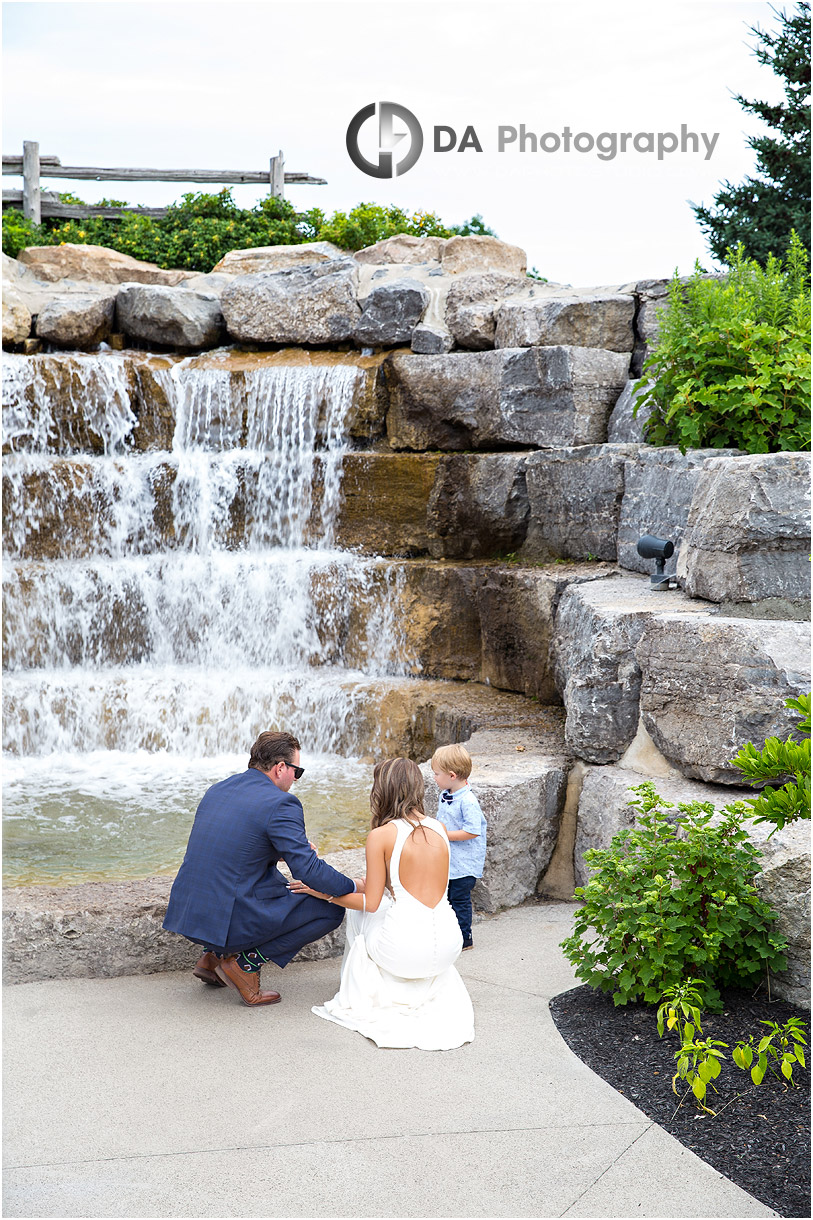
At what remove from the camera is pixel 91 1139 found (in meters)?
3.07

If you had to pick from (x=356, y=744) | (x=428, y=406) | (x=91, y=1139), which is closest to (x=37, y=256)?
(x=428, y=406)

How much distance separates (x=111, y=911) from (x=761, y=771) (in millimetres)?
2903

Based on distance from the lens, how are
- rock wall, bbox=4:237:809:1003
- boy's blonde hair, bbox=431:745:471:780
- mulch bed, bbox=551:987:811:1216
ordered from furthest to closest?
rock wall, bbox=4:237:809:1003, boy's blonde hair, bbox=431:745:471:780, mulch bed, bbox=551:987:811:1216

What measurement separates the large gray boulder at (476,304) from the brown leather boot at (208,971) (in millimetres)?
6979

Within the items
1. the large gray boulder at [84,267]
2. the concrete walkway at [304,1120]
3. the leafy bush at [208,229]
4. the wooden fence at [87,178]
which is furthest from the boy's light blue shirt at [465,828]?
the wooden fence at [87,178]

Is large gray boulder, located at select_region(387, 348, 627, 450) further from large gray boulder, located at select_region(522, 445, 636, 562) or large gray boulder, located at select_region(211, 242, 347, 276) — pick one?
large gray boulder, located at select_region(211, 242, 347, 276)

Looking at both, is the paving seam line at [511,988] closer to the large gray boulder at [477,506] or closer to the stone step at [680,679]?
the stone step at [680,679]

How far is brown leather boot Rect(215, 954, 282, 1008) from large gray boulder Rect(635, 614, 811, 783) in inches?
88.4

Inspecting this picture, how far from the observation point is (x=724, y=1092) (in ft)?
10.7

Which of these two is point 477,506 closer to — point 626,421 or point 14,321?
point 626,421

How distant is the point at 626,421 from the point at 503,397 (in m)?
1.12

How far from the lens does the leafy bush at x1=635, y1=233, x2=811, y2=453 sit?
20.5 feet

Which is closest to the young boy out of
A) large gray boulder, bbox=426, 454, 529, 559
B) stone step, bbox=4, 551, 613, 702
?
stone step, bbox=4, 551, 613, 702

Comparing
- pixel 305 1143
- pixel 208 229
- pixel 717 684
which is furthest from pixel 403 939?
pixel 208 229
